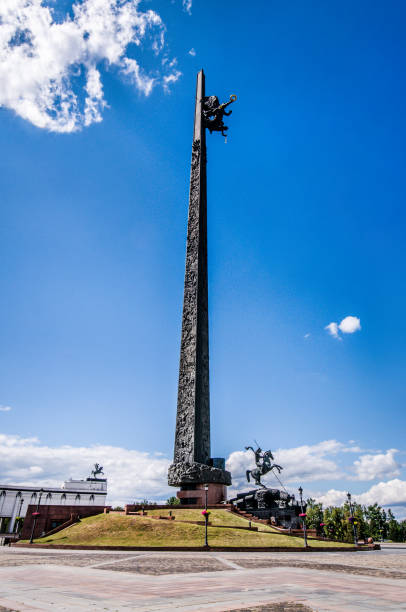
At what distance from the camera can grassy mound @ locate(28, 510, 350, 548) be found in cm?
1531

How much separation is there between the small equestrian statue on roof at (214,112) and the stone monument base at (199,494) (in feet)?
105

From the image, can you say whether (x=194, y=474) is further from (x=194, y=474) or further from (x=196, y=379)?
(x=196, y=379)

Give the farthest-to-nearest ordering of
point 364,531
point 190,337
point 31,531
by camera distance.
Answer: point 364,531 < point 190,337 < point 31,531

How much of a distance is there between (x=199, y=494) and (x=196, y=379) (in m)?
6.95

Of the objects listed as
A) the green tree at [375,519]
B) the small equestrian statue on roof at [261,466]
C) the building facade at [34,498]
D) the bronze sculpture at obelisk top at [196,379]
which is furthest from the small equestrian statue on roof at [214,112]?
the green tree at [375,519]

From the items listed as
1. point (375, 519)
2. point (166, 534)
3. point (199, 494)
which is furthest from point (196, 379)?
point (375, 519)

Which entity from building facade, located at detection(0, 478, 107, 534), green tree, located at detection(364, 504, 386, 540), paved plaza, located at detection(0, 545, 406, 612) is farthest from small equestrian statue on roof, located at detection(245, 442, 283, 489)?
green tree, located at detection(364, 504, 386, 540)

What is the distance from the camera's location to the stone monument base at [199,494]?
888 inches

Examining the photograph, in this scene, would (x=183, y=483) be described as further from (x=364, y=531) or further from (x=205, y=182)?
(x=364, y=531)

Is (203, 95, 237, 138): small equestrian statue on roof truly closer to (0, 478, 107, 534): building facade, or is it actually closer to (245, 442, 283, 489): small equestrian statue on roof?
(245, 442, 283, 489): small equestrian statue on roof

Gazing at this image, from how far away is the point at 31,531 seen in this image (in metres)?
22.0

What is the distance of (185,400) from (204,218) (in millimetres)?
15026

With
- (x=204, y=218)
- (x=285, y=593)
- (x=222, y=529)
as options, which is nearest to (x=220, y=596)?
(x=285, y=593)

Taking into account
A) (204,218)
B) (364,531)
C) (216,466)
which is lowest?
(364,531)
